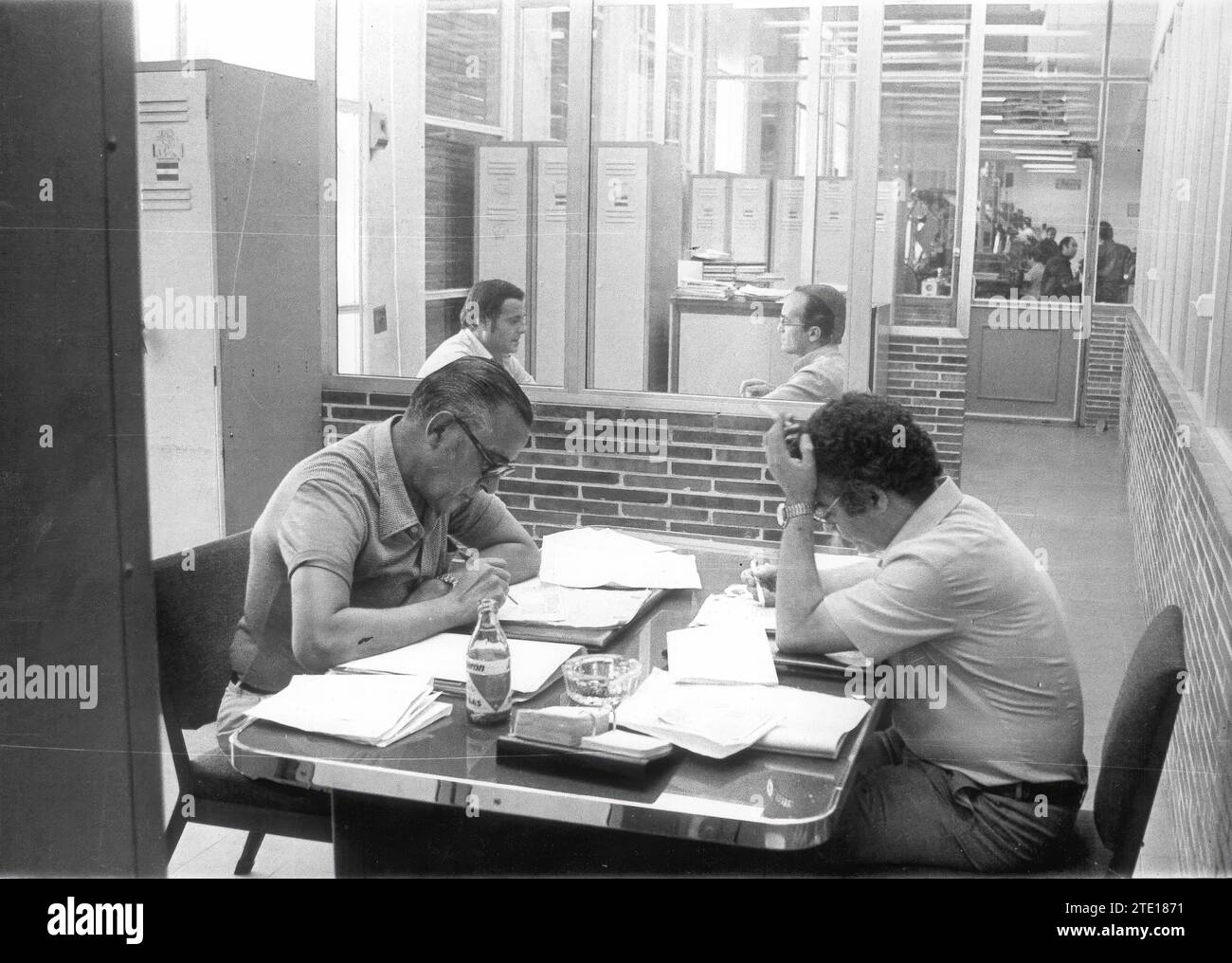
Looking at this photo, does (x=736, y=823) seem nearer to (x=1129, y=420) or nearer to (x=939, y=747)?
(x=939, y=747)

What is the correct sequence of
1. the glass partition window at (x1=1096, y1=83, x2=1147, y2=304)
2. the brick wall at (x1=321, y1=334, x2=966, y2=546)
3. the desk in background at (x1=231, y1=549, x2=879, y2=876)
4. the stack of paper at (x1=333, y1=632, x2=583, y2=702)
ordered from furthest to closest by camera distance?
the brick wall at (x1=321, y1=334, x2=966, y2=546)
the glass partition window at (x1=1096, y1=83, x2=1147, y2=304)
the stack of paper at (x1=333, y1=632, x2=583, y2=702)
the desk in background at (x1=231, y1=549, x2=879, y2=876)

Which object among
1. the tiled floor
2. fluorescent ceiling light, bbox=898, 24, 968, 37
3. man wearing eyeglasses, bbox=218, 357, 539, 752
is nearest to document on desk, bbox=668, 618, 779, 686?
man wearing eyeglasses, bbox=218, 357, 539, 752

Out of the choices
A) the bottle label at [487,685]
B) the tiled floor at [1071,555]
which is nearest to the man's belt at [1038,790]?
the tiled floor at [1071,555]

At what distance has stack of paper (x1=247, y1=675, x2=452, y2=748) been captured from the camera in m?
1.61

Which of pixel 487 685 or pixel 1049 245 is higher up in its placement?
pixel 1049 245

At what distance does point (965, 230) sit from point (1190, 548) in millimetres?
825

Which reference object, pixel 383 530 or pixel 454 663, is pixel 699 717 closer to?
pixel 454 663

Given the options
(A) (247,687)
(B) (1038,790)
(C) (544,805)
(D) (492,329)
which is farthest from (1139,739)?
(D) (492,329)

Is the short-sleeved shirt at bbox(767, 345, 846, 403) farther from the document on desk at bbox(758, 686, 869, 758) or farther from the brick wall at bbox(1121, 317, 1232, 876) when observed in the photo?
the document on desk at bbox(758, 686, 869, 758)

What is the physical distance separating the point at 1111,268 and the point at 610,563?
120cm

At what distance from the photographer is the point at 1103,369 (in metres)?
3.01

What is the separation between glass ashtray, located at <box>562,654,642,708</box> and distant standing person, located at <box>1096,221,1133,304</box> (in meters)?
1.31
